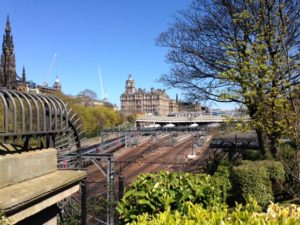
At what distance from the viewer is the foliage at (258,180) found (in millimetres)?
Result: 12141

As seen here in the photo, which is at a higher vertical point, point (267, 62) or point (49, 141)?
point (267, 62)

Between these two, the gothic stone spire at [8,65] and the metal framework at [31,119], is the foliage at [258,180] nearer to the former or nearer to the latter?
the gothic stone spire at [8,65]

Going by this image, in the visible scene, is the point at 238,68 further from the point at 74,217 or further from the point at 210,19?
the point at 74,217

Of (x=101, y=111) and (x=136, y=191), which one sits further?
(x=101, y=111)

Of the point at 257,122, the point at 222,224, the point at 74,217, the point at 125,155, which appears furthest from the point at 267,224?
the point at 125,155

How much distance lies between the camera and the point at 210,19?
57.4ft

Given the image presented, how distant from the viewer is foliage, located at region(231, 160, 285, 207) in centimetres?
1214

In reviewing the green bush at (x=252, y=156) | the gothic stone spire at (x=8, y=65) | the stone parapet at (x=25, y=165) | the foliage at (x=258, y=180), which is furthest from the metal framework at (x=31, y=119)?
the green bush at (x=252, y=156)

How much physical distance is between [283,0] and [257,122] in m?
6.58

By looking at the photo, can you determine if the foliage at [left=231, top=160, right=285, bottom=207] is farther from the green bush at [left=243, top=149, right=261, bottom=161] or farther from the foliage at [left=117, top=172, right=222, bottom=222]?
the foliage at [left=117, top=172, right=222, bottom=222]

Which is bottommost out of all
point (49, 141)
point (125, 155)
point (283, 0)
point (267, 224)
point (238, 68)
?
point (125, 155)

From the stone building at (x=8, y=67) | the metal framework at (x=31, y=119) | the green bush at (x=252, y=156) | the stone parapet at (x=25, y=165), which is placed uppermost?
the stone building at (x=8, y=67)

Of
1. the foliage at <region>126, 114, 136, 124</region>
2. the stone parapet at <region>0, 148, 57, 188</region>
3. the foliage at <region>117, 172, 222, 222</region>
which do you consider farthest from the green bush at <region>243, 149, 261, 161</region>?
the foliage at <region>126, 114, 136, 124</region>

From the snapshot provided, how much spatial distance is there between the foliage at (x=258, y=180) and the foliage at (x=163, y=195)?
6.61 m
